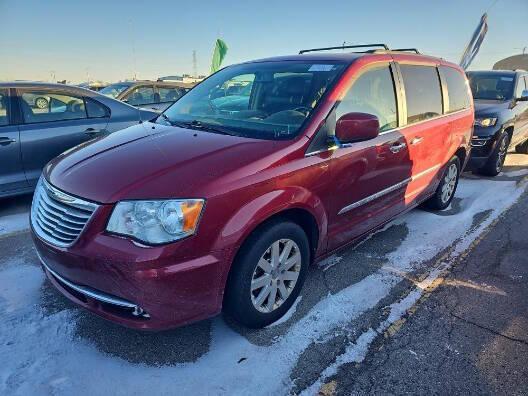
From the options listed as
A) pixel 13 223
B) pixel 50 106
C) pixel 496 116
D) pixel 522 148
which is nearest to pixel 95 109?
pixel 50 106

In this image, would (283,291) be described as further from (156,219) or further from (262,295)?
(156,219)

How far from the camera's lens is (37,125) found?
4746 millimetres

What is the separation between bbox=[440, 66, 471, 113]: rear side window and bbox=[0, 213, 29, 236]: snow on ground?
15.6 ft

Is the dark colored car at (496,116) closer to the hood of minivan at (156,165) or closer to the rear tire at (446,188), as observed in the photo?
the rear tire at (446,188)

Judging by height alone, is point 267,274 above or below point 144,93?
below

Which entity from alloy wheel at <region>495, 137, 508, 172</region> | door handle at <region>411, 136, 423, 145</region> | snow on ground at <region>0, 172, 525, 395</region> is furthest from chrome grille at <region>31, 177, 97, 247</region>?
alloy wheel at <region>495, 137, 508, 172</region>

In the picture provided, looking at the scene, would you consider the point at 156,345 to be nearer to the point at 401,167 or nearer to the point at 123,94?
the point at 401,167

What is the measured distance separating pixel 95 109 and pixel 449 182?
456 centimetres

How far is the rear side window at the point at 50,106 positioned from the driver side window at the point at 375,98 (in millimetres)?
3624

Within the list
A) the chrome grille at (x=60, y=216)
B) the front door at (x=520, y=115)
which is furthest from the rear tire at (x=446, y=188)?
the chrome grille at (x=60, y=216)

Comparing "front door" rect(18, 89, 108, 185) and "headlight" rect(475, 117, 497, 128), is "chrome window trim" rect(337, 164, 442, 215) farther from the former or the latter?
"front door" rect(18, 89, 108, 185)

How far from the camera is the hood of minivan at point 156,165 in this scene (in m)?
2.19

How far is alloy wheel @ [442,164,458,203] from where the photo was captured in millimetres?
4875

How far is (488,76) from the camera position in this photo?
8.04 metres
